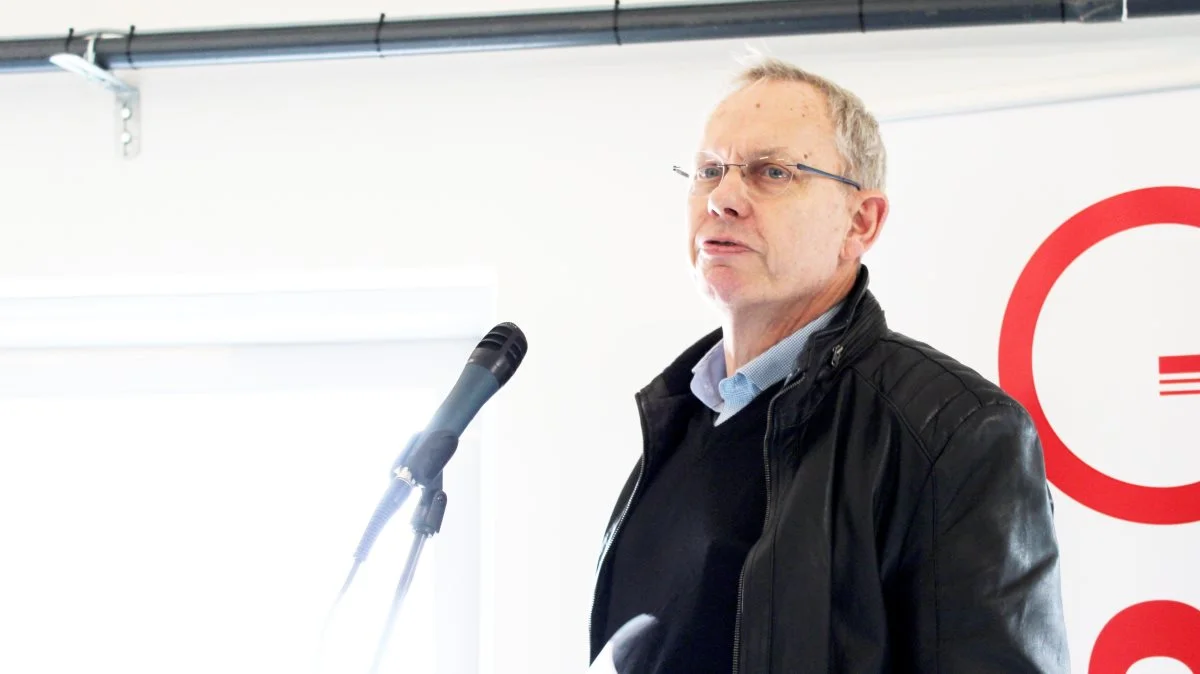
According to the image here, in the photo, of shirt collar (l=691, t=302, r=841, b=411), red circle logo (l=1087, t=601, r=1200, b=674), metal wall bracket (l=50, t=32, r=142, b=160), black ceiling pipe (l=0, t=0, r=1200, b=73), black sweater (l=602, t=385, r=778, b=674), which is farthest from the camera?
metal wall bracket (l=50, t=32, r=142, b=160)

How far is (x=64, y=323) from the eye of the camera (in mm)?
3113

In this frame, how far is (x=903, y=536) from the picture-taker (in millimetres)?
1325

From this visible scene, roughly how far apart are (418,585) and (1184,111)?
6.53 feet

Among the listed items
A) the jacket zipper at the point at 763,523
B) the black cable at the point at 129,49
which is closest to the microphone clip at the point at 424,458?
the jacket zipper at the point at 763,523

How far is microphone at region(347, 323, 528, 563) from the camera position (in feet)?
4.17

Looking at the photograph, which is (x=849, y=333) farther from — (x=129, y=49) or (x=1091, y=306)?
(x=129, y=49)

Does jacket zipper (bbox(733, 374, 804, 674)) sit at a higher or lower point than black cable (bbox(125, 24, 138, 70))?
lower

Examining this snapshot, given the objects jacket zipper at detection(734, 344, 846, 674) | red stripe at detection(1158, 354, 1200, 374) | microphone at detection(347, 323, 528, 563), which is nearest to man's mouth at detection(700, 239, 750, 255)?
jacket zipper at detection(734, 344, 846, 674)

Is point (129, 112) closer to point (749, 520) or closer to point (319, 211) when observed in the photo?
point (319, 211)

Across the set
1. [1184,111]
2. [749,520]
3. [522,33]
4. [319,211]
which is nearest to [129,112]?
[319,211]

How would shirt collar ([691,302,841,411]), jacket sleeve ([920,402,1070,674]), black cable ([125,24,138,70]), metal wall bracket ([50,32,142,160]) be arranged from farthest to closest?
metal wall bracket ([50,32,142,160])
black cable ([125,24,138,70])
shirt collar ([691,302,841,411])
jacket sleeve ([920,402,1070,674])

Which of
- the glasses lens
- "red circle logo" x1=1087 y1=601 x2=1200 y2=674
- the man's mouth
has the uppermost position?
the glasses lens

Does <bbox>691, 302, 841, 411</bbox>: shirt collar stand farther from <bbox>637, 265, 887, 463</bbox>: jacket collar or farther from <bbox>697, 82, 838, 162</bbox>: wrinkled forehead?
<bbox>697, 82, 838, 162</bbox>: wrinkled forehead

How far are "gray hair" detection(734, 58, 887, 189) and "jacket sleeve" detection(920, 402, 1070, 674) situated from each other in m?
0.51
